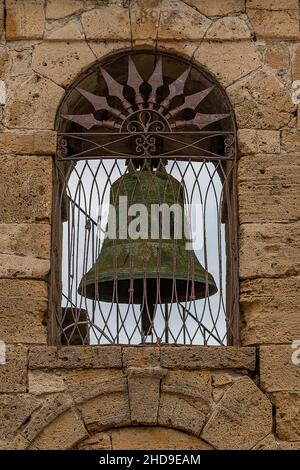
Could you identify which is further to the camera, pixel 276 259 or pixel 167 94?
pixel 167 94

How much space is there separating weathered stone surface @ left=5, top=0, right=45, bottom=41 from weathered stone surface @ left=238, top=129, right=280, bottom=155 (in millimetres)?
1329

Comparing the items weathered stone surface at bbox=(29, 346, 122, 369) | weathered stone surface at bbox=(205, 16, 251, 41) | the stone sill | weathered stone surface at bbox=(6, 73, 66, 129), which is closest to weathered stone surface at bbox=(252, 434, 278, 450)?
the stone sill

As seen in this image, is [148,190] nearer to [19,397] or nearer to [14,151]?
[14,151]

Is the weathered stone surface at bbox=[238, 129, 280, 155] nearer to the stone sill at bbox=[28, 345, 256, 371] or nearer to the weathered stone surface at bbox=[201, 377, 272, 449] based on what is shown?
the stone sill at bbox=[28, 345, 256, 371]

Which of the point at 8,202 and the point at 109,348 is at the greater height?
the point at 8,202

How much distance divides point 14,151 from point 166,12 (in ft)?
4.01

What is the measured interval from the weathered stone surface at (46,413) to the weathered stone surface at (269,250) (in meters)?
1.21

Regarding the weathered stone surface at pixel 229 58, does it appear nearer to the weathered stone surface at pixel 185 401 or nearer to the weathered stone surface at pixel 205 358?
the weathered stone surface at pixel 205 358

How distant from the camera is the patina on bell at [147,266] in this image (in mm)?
7625

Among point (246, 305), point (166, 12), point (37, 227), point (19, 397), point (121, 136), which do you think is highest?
point (166, 12)

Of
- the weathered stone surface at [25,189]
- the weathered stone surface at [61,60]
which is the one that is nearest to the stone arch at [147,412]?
the weathered stone surface at [25,189]

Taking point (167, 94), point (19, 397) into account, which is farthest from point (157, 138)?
point (19, 397)

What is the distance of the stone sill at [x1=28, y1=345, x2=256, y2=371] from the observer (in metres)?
7.23

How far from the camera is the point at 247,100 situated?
25.2 feet
